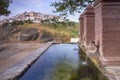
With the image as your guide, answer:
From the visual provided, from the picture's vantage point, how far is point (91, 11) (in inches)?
568

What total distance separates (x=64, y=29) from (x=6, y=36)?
774 centimetres

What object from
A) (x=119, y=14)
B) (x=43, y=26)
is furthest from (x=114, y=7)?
(x=43, y=26)

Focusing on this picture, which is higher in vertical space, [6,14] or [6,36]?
[6,14]

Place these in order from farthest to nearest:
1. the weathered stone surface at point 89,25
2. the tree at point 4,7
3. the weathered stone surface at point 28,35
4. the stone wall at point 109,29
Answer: the weathered stone surface at point 28,35 < the tree at point 4,7 < the weathered stone surface at point 89,25 < the stone wall at point 109,29

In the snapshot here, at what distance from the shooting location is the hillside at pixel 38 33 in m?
31.0

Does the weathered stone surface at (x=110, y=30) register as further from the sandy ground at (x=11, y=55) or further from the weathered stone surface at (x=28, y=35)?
the weathered stone surface at (x=28, y=35)

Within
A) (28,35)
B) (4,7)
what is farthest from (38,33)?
(4,7)

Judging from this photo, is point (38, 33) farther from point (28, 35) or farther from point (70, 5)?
point (70, 5)

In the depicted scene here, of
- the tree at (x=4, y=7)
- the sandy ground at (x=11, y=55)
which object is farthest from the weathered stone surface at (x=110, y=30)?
the tree at (x=4, y=7)

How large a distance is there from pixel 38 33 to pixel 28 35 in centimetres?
132

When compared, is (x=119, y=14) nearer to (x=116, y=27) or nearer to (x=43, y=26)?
(x=116, y=27)

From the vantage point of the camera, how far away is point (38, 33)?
31641 millimetres

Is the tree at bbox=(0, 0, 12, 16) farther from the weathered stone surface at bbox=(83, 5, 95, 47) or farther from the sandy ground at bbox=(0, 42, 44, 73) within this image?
the weathered stone surface at bbox=(83, 5, 95, 47)

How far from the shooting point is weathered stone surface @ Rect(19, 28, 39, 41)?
100 feet
